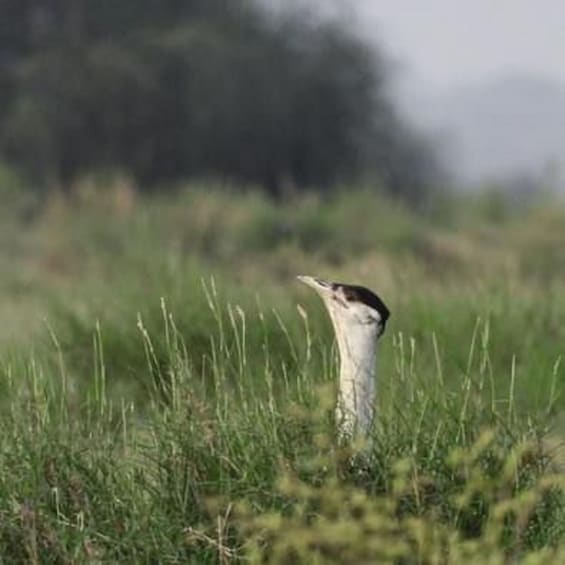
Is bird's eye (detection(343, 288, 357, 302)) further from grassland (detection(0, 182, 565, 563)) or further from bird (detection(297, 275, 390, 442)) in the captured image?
grassland (detection(0, 182, 565, 563))

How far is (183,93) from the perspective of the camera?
25625 mm

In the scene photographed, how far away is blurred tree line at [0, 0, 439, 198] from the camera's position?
998 inches

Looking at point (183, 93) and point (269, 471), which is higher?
point (269, 471)

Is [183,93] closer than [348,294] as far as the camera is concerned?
No

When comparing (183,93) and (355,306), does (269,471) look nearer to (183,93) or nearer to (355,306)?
(355,306)

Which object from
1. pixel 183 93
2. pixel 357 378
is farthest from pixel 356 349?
pixel 183 93

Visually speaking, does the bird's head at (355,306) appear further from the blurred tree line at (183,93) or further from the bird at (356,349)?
the blurred tree line at (183,93)

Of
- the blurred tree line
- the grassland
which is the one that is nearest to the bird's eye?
the grassland

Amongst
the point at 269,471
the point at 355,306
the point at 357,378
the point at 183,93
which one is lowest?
the point at 183,93

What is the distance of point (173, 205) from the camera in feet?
66.5

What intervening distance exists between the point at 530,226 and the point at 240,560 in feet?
53.3

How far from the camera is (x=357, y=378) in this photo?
3.86 metres

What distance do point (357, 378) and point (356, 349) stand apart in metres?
0.08

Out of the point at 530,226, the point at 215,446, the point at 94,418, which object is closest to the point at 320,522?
the point at 215,446
